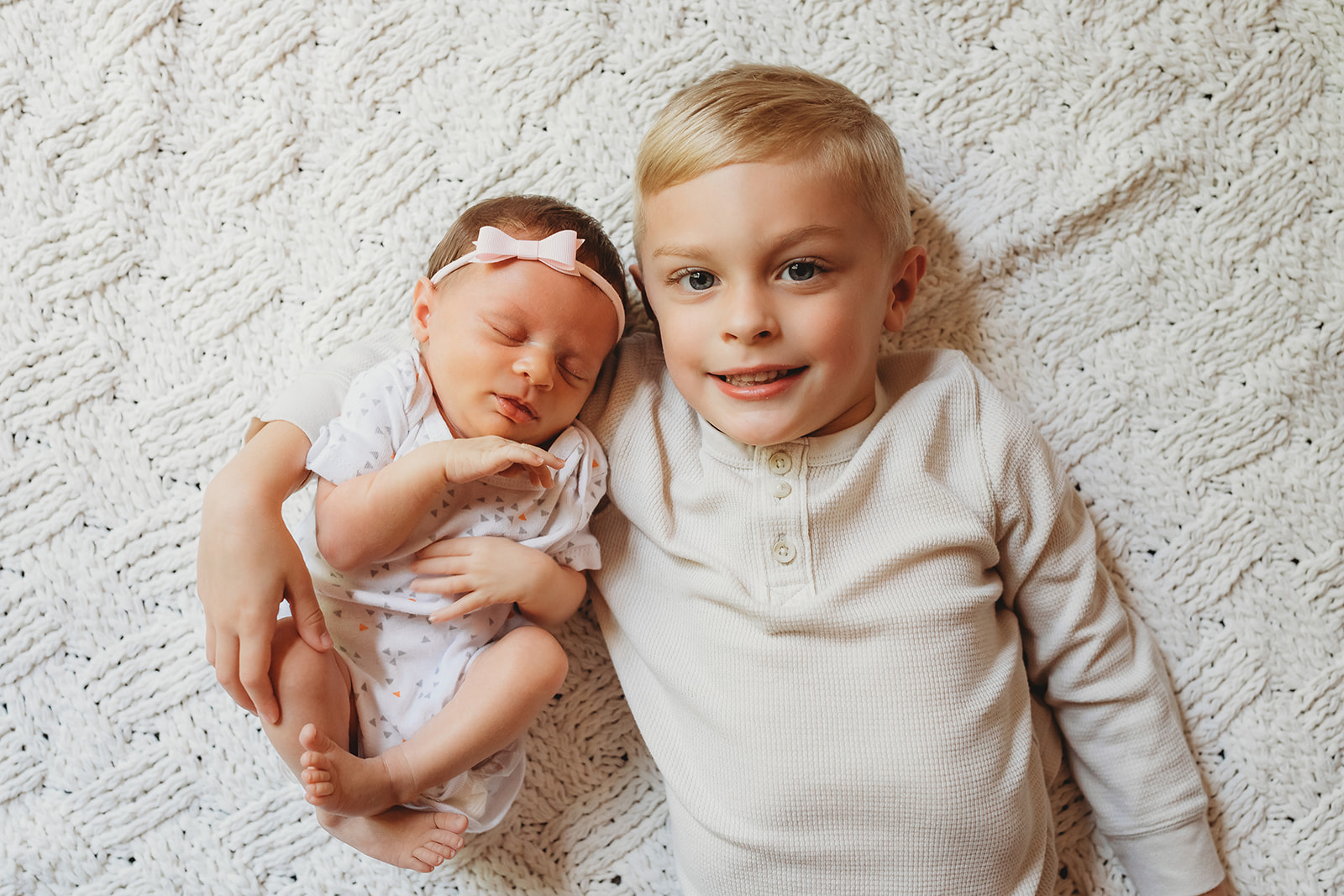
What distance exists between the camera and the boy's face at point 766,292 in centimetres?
100

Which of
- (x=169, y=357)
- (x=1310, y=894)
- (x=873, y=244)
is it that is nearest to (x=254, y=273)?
(x=169, y=357)

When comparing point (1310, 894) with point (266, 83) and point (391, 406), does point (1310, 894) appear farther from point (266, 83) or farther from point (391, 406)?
point (266, 83)

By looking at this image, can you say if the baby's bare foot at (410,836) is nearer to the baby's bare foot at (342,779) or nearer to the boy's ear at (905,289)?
the baby's bare foot at (342,779)

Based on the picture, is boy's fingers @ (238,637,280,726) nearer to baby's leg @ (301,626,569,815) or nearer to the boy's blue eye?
baby's leg @ (301,626,569,815)

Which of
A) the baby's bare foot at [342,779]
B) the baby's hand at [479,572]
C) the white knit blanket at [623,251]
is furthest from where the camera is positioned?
the white knit blanket at [623,251]

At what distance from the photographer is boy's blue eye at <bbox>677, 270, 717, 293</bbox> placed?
1.05m

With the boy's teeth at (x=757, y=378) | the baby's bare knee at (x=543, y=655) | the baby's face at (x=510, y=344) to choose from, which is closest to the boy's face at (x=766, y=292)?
the boy's teeth at (x=757, y=378)

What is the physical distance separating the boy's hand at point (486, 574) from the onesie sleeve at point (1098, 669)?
0.54 metres

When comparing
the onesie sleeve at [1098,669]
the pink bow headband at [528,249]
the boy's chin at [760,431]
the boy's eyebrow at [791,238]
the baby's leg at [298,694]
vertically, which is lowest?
the onesie sleeve at [1098,669]

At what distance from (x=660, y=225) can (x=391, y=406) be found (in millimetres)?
372

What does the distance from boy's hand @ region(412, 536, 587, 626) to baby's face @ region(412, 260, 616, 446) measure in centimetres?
13

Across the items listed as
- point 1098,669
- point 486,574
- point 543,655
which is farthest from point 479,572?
point 1098,669

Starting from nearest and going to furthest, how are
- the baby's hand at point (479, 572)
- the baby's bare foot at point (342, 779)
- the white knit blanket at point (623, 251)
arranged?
the baby's bare foot at point (342, 779)
the baby's hand at point (479, 572)
the white knit blanket at point (623, 251)

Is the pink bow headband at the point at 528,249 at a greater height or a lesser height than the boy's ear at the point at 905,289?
greater
